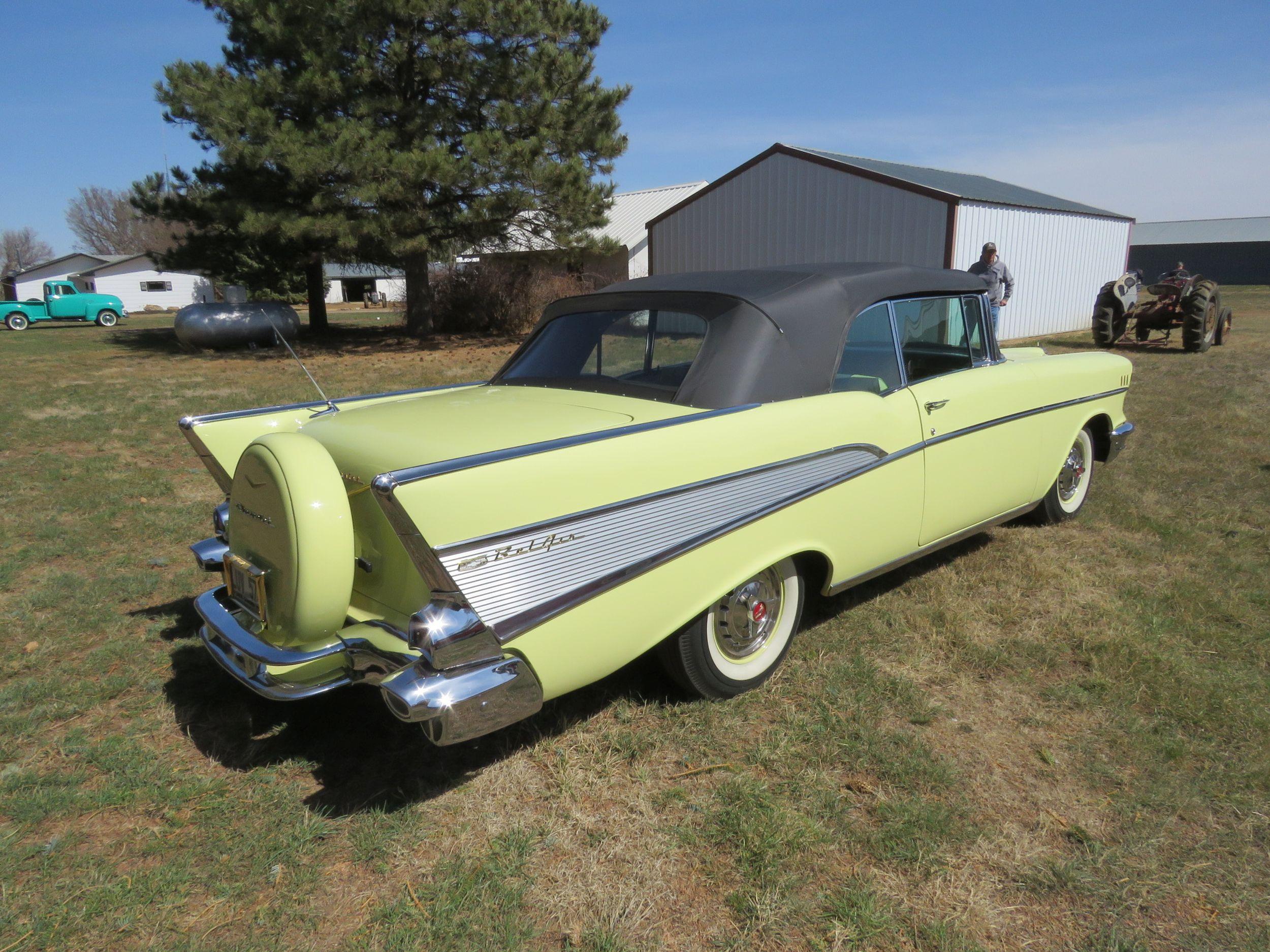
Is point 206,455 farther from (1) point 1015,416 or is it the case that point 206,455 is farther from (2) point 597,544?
(1) point 1015,416

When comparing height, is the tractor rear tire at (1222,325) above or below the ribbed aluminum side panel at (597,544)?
above

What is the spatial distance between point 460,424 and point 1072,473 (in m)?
3.96

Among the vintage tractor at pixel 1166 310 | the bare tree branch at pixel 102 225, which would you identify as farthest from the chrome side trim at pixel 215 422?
the bare tree branch at pixel 102 225

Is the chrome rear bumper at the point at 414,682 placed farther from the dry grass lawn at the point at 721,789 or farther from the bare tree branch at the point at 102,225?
the bare tree branch at the point at 102,225

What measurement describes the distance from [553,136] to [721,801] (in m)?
→ 14.8

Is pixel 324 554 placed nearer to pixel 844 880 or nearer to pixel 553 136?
pixel 844 880

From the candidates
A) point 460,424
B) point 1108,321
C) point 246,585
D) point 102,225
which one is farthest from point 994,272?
point 102,225

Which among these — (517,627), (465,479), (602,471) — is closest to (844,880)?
(517,627)

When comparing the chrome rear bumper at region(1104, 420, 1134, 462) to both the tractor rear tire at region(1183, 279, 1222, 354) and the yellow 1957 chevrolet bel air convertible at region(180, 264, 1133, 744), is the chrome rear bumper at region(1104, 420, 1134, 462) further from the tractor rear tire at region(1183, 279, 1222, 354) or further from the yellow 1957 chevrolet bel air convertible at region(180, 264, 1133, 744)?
the tractor rear tire at region(1183, 279, 1222, 354)

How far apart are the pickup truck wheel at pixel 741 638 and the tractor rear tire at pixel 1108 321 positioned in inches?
504

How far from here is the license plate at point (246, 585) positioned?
2.67 metres

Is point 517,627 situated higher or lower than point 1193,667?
higher

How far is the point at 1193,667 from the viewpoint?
10.9 feet

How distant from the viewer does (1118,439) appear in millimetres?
5270
